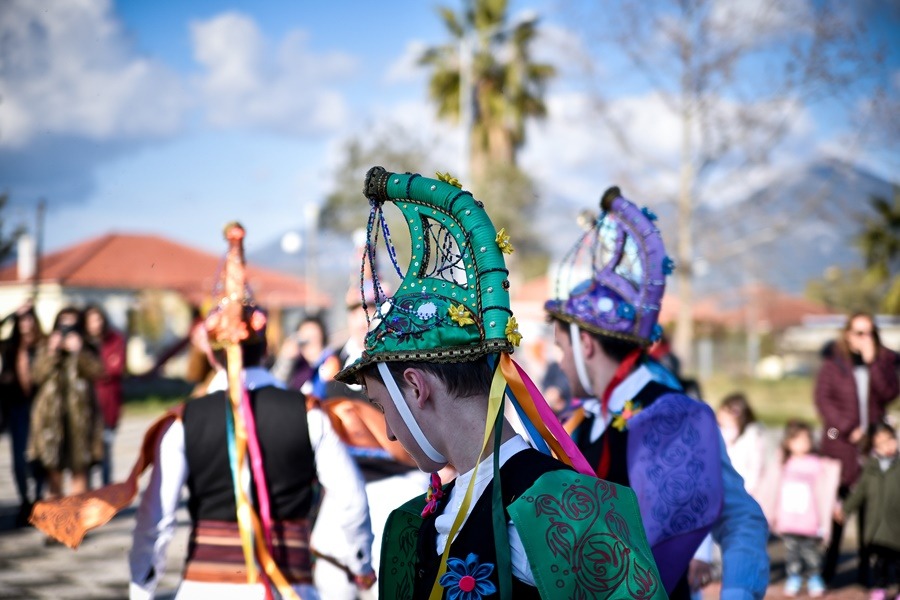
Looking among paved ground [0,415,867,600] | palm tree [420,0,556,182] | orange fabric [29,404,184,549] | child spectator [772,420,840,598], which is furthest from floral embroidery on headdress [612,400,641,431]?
palm tree [420,0,556,182]

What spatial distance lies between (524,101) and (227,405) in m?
31.8

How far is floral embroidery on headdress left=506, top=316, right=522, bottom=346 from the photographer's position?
7.27 feet

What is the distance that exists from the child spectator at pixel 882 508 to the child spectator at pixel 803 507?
26cm

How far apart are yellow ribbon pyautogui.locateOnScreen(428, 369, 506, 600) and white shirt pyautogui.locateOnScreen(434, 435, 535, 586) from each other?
0.6 inches

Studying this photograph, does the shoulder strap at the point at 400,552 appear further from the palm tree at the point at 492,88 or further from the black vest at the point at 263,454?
the palm tree at the point at 492,88

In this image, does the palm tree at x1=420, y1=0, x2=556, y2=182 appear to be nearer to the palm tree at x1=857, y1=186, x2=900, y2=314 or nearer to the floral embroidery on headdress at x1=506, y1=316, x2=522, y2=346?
the palm tree at x1=857, y1=186, x2=900, y2=314

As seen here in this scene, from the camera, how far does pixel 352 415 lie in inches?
182

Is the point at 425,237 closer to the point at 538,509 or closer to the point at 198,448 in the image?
the point at 538,509

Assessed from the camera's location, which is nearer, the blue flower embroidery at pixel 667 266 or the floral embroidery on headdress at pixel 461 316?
the floral embroidery on headdress at pixel 461 316

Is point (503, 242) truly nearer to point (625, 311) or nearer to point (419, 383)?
point (419, 383)

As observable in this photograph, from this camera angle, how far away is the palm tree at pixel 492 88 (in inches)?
1320

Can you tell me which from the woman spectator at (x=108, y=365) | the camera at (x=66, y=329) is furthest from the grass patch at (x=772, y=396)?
the camera at (x=66, y=329)

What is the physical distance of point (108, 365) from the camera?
10711 millimetres

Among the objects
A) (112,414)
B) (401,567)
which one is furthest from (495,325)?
(112,414)
